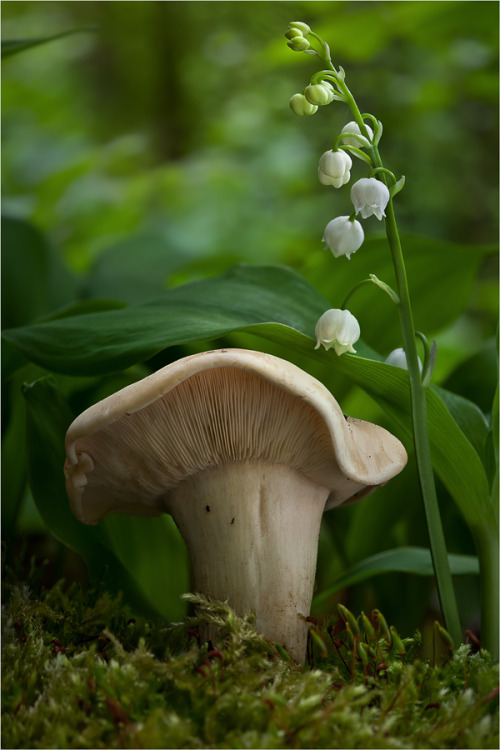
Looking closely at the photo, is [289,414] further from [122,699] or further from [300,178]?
[300,178]

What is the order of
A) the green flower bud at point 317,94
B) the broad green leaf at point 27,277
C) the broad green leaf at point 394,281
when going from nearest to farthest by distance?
the green flower bud at point 317,94, the broad green leaf at point 394,281, the broad green leaf at point 27,277

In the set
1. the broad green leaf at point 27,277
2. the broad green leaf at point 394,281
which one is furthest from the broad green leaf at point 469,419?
the broad green leaf at point 27,277

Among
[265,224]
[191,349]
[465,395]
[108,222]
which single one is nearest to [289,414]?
[191,349]

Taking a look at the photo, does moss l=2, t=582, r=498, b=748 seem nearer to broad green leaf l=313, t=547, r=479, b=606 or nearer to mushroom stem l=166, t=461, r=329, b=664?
mushroom stem l=166, t=461, r=329, b=664

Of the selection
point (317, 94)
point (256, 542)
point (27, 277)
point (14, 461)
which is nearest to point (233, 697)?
point (256, 542)

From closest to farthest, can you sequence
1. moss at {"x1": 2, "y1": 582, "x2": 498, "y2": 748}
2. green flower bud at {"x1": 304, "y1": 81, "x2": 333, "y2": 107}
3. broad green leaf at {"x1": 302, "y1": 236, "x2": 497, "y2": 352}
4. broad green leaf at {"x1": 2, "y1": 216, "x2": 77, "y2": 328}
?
moss at {"x1": 2, "y1": 582, "x2": 498, "y2": 748} → green flower bud at {"x1": 304, "y1": 81, "x2": 333, "y2": 107} → broad green leaf at {"x1": 302, "y1": 236, "x2": 497, "y2": 352} → broad green leaf at {"x1": 2, "y1": 216, "x2": 77, "y2": 328}

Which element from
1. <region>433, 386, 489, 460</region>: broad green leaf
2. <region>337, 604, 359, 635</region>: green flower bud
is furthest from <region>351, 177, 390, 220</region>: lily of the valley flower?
<region>337, 604, 359, 635</region>: green flower bud

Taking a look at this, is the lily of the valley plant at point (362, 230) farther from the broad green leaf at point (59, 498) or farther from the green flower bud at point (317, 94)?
the broad green leaf at point (59, 498)
